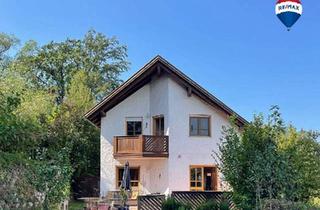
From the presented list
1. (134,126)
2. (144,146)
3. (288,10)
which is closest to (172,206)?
(288,10)

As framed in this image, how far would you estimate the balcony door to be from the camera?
88.1ft

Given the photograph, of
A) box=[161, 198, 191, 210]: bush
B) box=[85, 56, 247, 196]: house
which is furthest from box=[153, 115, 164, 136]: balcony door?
box=[161, 198, 191, 210]: bush

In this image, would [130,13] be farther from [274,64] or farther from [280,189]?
[280,189]

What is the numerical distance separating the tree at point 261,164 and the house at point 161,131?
11.2 meters

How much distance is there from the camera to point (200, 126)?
87.6 ft

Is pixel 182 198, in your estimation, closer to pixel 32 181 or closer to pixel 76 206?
pixel 76 206

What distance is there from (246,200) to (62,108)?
21.3 meters

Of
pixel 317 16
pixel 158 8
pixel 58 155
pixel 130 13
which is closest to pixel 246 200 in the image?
pixel 58 155

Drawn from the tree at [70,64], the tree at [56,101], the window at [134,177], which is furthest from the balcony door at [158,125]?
the tree at [70,64]

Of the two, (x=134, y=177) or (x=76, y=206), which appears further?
(x=134, y=177)

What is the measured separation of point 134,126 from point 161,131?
195cm

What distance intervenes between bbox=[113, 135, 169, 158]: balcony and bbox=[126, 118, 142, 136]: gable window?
1635mm

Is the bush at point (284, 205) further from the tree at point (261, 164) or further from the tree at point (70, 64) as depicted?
the tree at point (70, 64)

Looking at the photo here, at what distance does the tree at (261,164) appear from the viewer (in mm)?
13266
